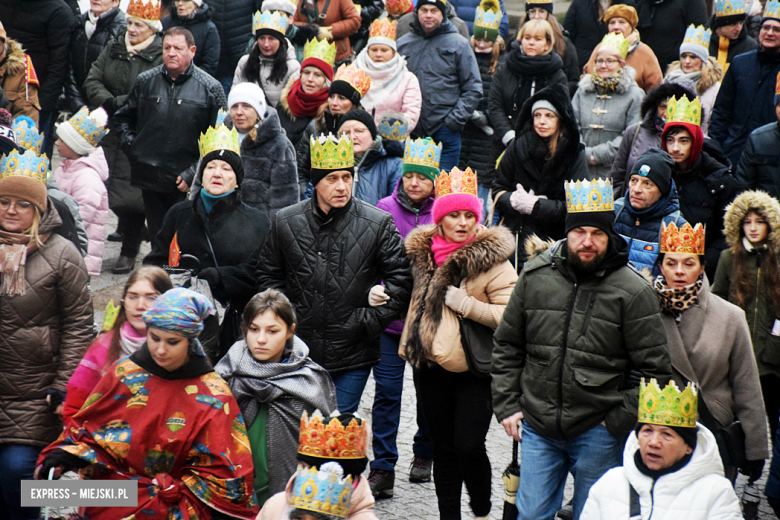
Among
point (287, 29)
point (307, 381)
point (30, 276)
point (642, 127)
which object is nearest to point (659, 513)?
point (307, 381)

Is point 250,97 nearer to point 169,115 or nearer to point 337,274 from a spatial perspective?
point 169,115

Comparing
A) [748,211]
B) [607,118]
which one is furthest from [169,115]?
[748,211]

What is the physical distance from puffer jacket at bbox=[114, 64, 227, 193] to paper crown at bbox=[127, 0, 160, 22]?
771 millimetres

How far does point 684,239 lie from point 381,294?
1.75 meters

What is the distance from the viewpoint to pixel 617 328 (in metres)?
4.69

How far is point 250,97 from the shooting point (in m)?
7.84

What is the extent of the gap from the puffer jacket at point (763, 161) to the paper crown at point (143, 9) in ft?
17.5

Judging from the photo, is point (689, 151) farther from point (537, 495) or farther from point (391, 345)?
point (537, 495)

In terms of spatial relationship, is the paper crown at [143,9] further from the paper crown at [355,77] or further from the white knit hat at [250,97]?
the paper crown at [355,77]

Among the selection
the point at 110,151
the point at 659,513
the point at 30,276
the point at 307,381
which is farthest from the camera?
the point at 110,151

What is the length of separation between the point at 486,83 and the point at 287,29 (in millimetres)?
2261

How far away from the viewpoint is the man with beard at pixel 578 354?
4.68 metres

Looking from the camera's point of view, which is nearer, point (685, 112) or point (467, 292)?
point (467, 292)

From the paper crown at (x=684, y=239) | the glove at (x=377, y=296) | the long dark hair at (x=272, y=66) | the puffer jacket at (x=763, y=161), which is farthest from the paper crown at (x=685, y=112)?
the long dark hair at (x=272, y=66)
